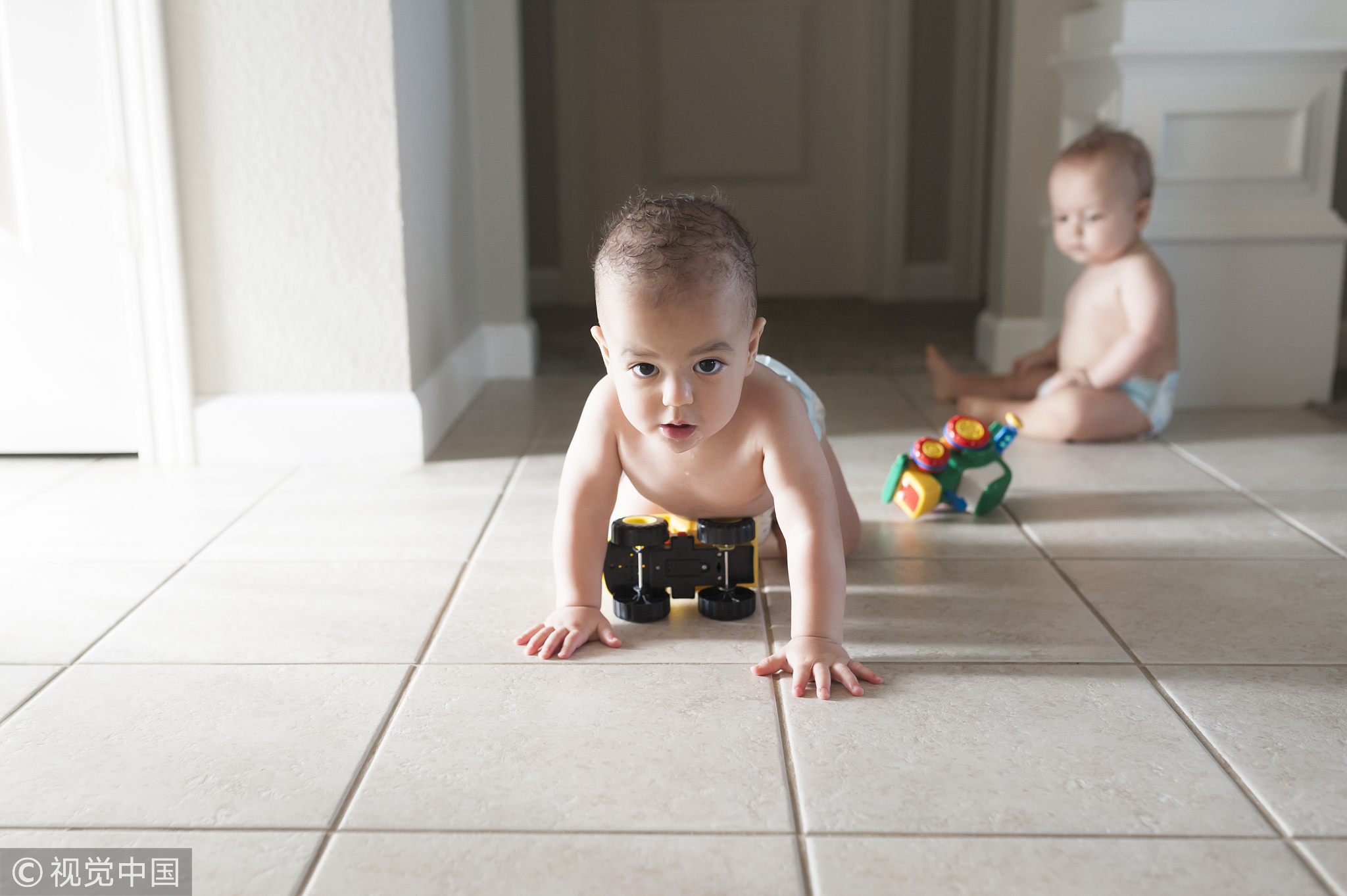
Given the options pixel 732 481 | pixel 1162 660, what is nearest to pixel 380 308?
pixel 732 481

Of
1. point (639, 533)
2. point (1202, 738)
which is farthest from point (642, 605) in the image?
point (1202, 738)

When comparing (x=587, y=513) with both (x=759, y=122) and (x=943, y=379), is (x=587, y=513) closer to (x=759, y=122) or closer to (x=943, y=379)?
(x=943, y=379)

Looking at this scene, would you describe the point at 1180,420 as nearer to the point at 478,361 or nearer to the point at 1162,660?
the point at 1162,660

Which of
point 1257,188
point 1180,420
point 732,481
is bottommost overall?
point 1180,420

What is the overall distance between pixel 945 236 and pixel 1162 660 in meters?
2.81

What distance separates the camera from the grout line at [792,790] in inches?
31.1

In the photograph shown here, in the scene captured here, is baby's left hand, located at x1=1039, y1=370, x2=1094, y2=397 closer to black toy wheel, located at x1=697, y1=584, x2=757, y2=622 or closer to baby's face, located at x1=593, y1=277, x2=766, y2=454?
black toy wheel, located at x1=697, y1=584, x2=757, y2=622

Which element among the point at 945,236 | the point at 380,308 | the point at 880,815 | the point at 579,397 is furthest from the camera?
the point at 945,236

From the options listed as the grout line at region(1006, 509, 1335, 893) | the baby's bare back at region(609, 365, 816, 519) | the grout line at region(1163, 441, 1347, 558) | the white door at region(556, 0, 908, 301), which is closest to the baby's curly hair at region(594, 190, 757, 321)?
the baby's bare back at region(609, 365, 816, 519)

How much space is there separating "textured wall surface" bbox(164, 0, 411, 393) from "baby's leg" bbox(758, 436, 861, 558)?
2.44ft

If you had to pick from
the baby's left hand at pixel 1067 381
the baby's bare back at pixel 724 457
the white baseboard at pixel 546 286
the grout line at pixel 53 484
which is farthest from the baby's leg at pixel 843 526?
the white baseboard at pixel 546 286

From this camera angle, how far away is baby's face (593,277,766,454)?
103cm

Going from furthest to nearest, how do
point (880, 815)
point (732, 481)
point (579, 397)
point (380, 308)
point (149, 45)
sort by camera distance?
point (579, 397)
point (380, 308)
point (149, 45)
point (732, 481)
point (880, 815)

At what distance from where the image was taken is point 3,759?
0.94 meters
